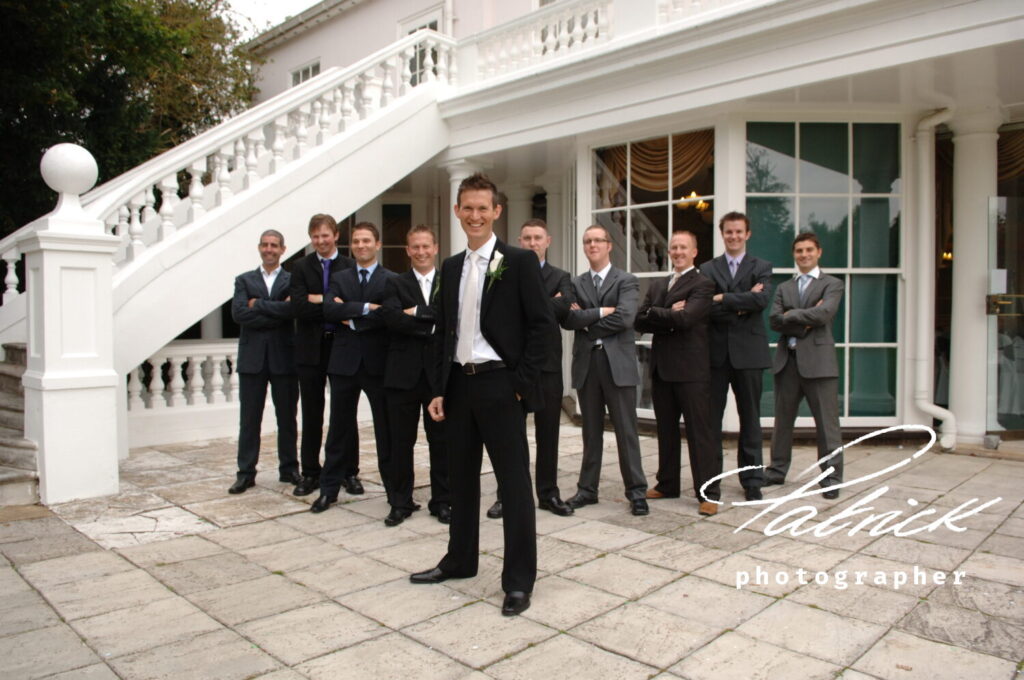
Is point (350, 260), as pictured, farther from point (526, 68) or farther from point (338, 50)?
point (338, 50)

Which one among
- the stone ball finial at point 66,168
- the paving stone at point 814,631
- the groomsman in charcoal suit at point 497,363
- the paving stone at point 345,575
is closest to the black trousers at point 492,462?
the groomsman in charcoal suit at point 497,363

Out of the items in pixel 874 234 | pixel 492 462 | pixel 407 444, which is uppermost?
pixel 874 234

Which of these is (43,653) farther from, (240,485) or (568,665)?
(240,485)

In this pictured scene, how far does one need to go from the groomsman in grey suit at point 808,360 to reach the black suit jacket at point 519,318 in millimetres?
2731

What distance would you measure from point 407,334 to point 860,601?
2898 mm

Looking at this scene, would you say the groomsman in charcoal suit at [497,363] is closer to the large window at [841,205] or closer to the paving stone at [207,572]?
the paving stone at [207,572]

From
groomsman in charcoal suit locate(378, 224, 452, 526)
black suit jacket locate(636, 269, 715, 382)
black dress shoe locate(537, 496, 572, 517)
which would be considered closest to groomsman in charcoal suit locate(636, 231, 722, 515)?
black suit jacket locate(636, 269, 715, 382)

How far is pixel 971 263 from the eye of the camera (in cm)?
721

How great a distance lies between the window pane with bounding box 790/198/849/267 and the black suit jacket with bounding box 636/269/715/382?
2.95 metres

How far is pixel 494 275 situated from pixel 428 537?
185cm

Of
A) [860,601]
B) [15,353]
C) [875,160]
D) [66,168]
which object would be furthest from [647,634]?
[15,353]

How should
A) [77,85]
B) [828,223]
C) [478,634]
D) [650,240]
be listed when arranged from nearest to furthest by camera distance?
1. [478,634]
2. [828,223]
3. [650,240]
4. [77,85]

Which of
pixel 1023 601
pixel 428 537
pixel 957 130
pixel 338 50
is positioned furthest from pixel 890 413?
pixel 338 50

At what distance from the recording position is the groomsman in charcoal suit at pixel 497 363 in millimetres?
3498
